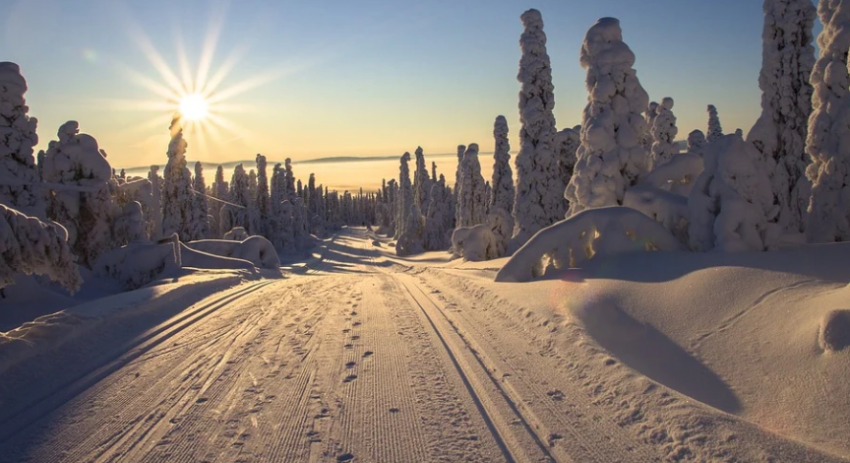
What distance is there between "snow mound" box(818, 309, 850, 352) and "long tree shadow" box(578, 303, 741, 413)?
975 mm

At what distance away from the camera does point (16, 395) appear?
521 cm

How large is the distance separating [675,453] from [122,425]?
15.6 feet

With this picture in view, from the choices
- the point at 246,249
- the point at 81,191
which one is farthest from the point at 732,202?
the point at 246,249

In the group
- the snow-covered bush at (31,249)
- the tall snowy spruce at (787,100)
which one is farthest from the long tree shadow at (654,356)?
the tall snowy spruce at (787,100)

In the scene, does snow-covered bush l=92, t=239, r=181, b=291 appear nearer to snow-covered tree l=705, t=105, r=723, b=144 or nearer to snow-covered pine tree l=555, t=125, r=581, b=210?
snow-covered pine tree l=555, t=125, r=581, b=210

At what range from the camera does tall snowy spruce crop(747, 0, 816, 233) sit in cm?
1563

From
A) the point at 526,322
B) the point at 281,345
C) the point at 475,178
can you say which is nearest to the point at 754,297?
the point at 526,322

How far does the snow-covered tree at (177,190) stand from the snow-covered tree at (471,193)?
2304 cm

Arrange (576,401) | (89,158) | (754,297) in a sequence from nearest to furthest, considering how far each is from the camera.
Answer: (576,401), (754,297), (89,158)

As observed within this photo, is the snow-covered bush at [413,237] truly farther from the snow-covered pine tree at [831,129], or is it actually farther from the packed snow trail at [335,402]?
the packed snow trail at [335,402]

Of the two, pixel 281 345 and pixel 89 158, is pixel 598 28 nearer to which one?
pixel 281 345

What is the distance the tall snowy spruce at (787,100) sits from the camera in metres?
15.6

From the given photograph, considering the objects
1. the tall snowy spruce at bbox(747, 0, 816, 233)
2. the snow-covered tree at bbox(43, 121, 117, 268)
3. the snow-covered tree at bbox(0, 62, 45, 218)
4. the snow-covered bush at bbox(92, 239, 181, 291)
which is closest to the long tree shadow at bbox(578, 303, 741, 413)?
the tall snowy spruce at bbox(747, 0, 816, 233)

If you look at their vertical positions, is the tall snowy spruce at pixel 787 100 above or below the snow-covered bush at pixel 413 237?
above
